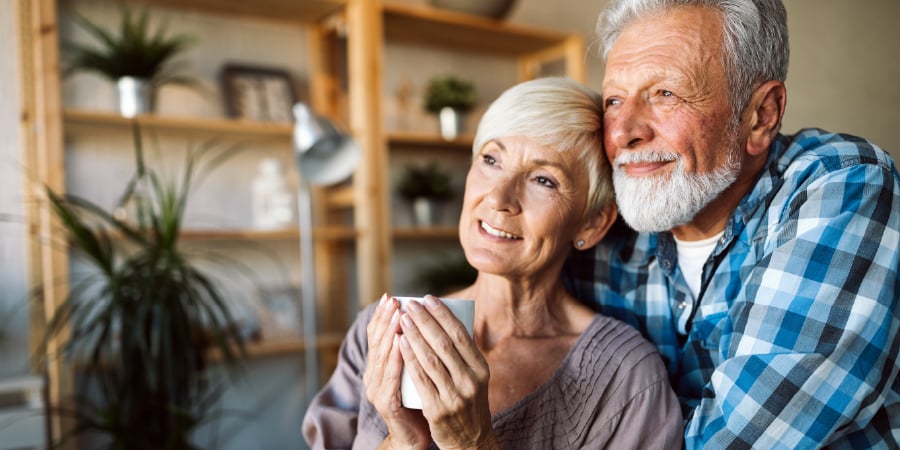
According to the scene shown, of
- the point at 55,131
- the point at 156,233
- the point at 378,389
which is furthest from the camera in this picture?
the point at 55,131

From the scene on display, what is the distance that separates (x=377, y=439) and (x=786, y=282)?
0.71 meters

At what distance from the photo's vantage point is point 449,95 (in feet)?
11.5

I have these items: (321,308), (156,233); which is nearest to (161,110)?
(156,233)

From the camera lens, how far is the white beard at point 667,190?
1.30m

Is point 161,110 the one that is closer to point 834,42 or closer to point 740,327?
point 740,327

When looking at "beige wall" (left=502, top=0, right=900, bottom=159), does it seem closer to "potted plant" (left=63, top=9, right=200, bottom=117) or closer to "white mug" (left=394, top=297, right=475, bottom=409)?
"potted plant" (left=63, top=9, right=200, bottom=117)

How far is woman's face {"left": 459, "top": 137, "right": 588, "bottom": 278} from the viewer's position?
51.2 inches

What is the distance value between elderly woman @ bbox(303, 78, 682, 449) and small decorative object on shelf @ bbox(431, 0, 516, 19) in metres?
2.09

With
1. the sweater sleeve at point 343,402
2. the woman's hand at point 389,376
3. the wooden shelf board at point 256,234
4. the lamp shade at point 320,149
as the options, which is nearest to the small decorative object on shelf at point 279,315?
the wooden shelf board at point 256,234

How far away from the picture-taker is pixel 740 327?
3.89ft

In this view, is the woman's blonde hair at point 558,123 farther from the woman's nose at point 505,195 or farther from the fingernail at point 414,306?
the fingernail at point 414,306

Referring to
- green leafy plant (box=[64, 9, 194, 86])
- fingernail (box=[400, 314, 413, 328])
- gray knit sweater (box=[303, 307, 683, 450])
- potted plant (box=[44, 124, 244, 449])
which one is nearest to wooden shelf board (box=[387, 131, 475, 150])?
green leafy plant (box=[64, 9, 194, 86])

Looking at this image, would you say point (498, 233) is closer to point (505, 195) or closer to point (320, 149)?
point (505, 195)

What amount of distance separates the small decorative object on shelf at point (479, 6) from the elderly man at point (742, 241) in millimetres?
1989
